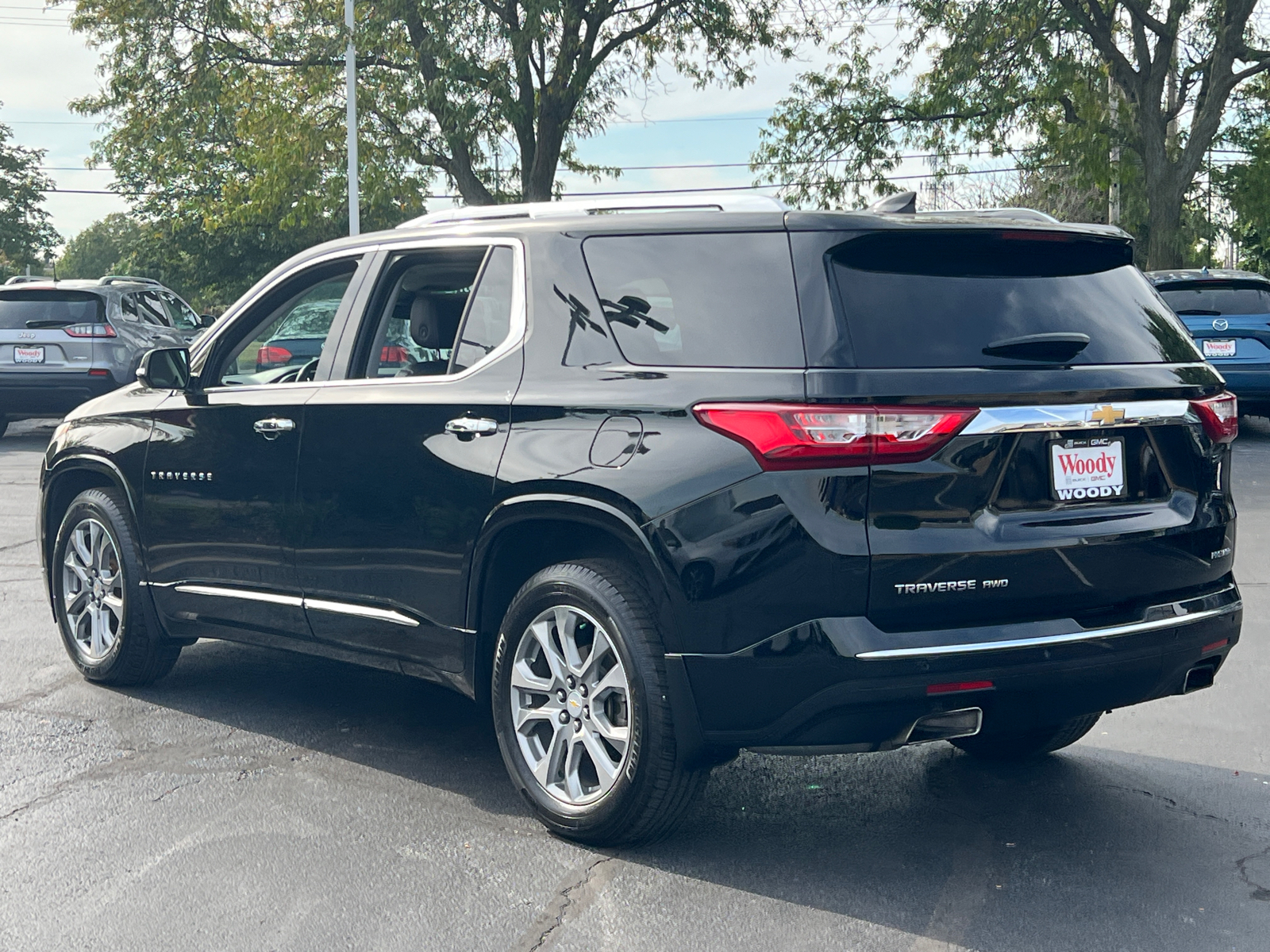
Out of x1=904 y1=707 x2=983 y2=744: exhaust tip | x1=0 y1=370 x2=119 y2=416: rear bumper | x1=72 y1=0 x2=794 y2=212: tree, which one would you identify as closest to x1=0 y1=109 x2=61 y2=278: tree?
x1=72 y1=0 x2=794 y2=212: tree

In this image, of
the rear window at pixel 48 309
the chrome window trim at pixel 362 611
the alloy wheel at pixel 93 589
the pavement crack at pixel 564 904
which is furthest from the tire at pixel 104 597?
the rear window at pixel 48 309

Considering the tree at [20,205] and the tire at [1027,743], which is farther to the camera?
the tree at [20,205]

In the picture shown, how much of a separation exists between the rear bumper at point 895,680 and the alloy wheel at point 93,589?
10.1 ft

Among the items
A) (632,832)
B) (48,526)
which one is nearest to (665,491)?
(632,832)

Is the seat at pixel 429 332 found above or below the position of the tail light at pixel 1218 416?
above

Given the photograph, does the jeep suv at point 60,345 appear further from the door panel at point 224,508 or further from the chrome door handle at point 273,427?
the chrome door handle at point 273,427

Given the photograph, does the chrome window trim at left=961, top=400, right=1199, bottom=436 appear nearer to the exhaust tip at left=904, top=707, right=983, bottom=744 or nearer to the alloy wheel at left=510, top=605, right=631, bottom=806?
the exhaust tip at left=904, top=707, right=983, bottom=744

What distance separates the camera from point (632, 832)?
13.1 feet

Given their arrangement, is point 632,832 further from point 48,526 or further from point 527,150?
point 527,150

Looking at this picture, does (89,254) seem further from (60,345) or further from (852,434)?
(852,434)

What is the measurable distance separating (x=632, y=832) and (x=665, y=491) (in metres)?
0.97

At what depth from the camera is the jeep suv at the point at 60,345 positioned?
15898 millimetres

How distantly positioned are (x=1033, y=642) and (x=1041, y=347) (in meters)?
0.77

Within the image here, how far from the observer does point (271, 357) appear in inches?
246
